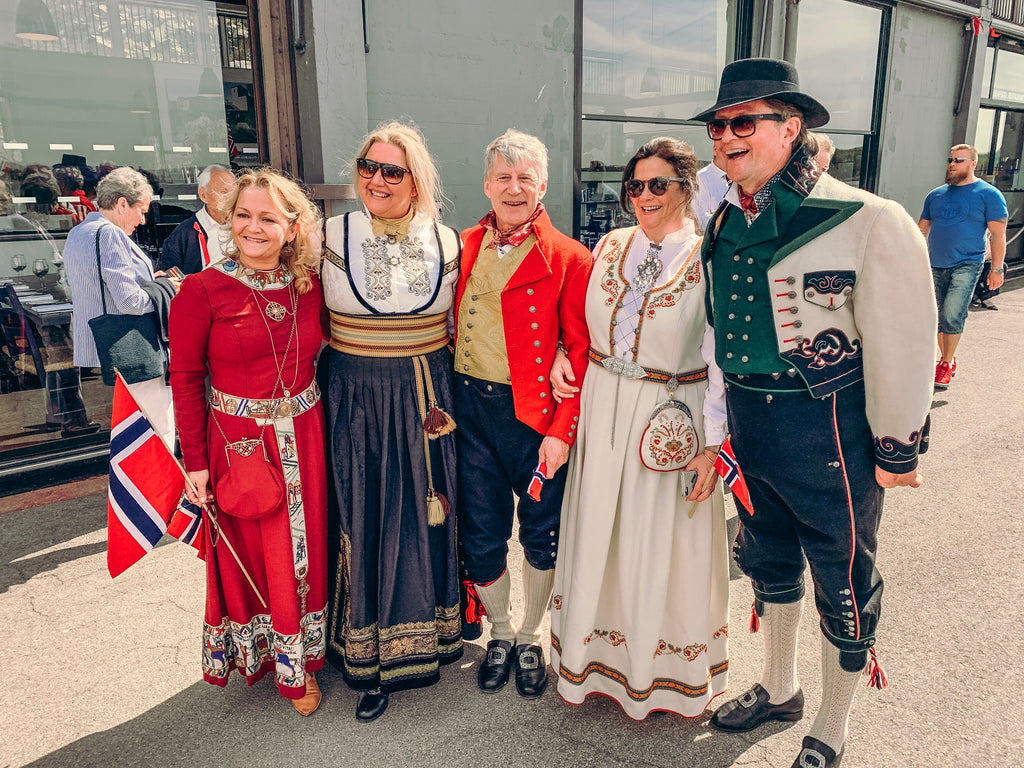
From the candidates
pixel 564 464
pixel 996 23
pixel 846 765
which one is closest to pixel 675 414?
pixel 564 464

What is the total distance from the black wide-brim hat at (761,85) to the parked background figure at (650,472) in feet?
0.85

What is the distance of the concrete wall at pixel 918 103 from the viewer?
364 inches

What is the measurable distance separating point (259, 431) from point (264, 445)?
0.05 m

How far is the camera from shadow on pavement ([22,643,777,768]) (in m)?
2.25

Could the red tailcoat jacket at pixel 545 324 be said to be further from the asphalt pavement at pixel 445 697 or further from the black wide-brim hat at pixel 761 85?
the asphalt pavement at pixel 445 697

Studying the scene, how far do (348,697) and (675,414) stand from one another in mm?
1587

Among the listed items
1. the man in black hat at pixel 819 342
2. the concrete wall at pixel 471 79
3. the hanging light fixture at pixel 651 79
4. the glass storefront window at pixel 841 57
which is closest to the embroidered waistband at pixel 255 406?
the man in black hat at pixel 819 342

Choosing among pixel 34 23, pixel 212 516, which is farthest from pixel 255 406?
pixel 34 23

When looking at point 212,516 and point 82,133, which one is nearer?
point 212,516

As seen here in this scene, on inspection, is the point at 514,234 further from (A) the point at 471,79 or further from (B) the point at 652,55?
(B) the point at 652,55

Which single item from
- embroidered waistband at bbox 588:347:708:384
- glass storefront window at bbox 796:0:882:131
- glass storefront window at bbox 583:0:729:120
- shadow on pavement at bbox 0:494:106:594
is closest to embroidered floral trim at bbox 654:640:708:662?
embroidered waistband at bbox 588:347:708:384

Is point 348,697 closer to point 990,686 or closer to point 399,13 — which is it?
point 990,686

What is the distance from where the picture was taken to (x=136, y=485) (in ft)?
7.64

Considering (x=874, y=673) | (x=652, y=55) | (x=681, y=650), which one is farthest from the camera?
(x=652, y=55)
